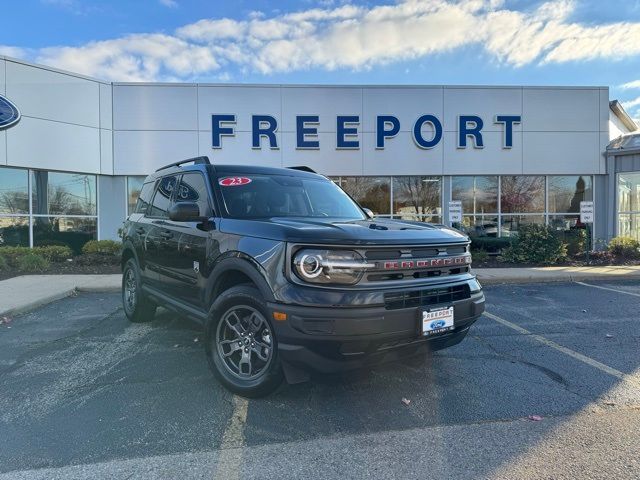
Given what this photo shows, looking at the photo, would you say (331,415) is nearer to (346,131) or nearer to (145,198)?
(145,198)

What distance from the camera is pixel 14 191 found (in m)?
13.7

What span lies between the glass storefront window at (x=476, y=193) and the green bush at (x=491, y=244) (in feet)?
4.18

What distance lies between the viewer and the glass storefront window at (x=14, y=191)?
13570 millimetres

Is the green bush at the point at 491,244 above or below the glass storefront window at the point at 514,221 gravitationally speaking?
below

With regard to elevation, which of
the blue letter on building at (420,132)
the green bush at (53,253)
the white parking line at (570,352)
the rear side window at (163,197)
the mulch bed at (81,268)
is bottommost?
the white parking line at (570,352)

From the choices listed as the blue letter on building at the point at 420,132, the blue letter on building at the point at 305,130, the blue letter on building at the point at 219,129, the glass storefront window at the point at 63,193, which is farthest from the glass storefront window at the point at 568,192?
the glass storefront window at the point at 63,193

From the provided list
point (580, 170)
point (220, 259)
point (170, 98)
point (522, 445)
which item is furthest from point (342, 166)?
point (522, 445)

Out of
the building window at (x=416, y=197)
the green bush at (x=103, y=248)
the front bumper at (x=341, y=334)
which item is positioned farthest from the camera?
the building window at (x=416, y=197)

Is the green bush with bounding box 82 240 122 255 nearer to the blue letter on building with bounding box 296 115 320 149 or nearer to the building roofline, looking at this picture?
the blue letter on building with bounding box 296 115 320 149

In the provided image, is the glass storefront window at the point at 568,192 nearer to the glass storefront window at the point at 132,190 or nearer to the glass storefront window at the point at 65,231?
the glass storefront window at the point at 132,190

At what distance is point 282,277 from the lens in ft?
10.8

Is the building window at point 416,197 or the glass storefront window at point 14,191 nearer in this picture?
the glass storefront window at point 14,191

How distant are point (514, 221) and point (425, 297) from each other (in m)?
13.9

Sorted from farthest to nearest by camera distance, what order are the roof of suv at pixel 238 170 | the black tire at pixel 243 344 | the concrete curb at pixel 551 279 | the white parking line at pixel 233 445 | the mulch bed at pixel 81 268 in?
1. the mulch bed at pixel 81 268
2. the concrete curb at pixel 551 279
3. the roof of suv at pixel 238 170
4. the black tire at pixel 243 344
5. the white parking line at pixel 233 445
